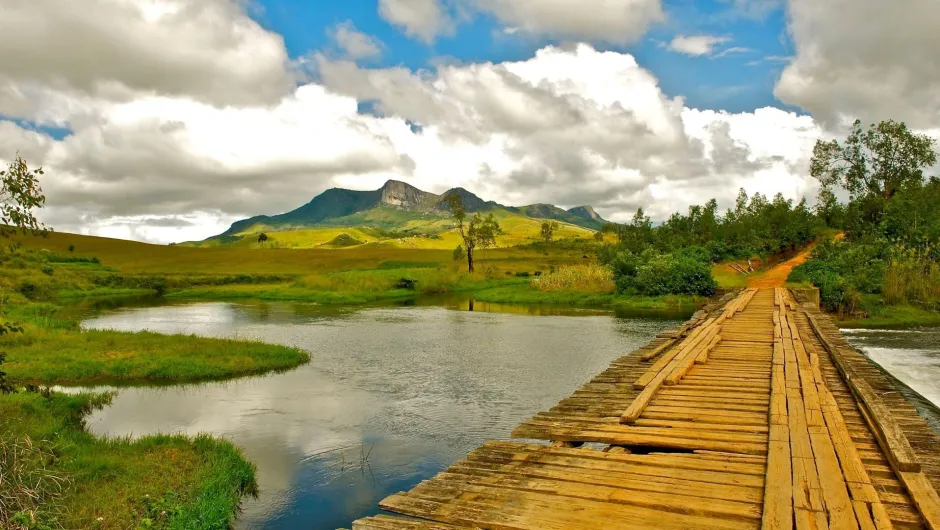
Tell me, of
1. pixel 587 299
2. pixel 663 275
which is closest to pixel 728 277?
pixel 663 275

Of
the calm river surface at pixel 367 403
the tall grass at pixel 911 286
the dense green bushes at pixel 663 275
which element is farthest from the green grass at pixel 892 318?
the dense green bushes at pixel 663 275

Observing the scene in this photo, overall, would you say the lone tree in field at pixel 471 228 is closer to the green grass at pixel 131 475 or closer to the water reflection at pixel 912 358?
the water reflection at pixel 912 358

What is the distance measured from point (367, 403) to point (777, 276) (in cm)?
4745

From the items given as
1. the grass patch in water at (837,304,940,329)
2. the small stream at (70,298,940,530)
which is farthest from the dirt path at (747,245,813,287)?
the small stream at (70,298,940,530)

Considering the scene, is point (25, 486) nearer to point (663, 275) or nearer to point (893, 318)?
point (893, 318)

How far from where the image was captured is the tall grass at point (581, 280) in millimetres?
58844

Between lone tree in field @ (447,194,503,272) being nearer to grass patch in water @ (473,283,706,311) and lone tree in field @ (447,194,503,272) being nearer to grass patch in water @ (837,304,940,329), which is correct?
grass patch in water @ (473,283,706,311)

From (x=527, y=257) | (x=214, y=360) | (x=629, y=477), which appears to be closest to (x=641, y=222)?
(x=527, y=257)

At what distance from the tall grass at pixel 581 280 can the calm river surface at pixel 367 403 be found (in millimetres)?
19734

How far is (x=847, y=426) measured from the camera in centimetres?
965

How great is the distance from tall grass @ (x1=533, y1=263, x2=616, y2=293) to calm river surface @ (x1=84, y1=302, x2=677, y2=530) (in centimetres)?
1973

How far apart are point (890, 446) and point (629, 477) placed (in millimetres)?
3543

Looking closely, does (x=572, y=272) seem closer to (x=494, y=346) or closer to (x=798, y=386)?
(x=494, y=346)

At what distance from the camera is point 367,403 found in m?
19.5
